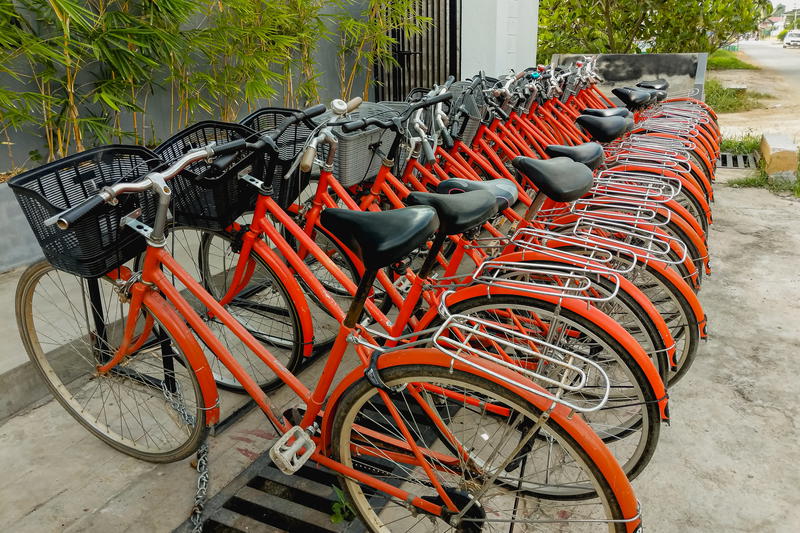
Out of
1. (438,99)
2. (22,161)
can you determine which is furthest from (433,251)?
(22,161)

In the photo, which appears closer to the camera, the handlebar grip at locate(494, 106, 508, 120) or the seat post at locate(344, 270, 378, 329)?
the seat post at locate(344, 270, 378, 329)

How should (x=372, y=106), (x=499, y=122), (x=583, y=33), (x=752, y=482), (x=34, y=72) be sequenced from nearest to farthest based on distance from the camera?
(x=752, y=482), (x=372, y=106), (x=34, y=72), (x=499, y=122), (x=583, y=33)

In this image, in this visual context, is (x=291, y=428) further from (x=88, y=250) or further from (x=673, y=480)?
(x=673, y=480)

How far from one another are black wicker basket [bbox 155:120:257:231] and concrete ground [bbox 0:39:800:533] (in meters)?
0.87

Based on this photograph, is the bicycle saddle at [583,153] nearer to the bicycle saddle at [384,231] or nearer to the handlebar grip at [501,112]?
the bicycle saddle at [384,231]

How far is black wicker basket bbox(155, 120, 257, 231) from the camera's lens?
7.18 feet

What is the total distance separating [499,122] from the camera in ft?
12.8

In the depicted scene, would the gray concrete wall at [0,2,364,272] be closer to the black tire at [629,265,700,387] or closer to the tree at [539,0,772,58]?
the black tire at [629,265,700,387]

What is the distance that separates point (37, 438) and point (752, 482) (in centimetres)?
272

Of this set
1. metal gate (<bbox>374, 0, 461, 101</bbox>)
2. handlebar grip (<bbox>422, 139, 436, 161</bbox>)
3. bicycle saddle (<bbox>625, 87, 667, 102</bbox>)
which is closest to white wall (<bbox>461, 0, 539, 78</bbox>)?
metal gate (<bbox>374, 0, 461, 101</bbox>)

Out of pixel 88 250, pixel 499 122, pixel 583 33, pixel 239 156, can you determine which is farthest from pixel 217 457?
pixel 583 33

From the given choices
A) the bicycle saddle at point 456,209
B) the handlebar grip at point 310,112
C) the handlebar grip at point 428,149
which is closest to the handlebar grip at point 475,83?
the handlebar grip at point 428,149

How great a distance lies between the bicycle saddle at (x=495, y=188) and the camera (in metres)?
1.89

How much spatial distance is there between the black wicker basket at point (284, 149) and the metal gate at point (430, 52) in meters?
4.48
